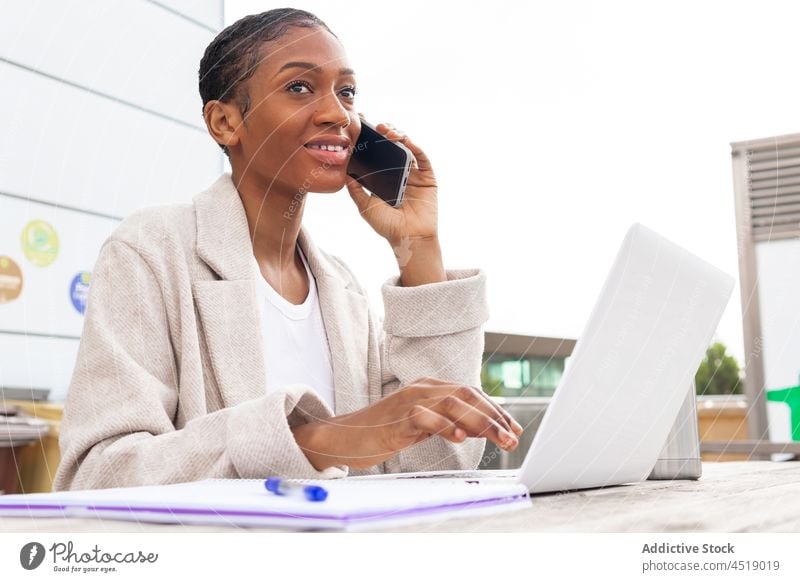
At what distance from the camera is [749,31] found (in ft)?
2.17

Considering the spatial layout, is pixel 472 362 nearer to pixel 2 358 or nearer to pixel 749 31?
pixel 749 31

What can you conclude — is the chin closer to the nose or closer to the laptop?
the nose

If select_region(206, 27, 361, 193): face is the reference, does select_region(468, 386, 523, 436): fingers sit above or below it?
below

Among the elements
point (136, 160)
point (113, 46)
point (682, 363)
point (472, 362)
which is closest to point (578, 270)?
point (472, 362)

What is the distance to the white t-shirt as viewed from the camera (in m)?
0.70

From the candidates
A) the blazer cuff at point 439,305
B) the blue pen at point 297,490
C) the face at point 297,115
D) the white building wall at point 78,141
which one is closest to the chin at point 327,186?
the face at point 297,115

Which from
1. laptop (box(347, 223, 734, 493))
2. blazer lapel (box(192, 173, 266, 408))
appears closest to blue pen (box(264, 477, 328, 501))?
laptop (box(347, 223, 734, 493))

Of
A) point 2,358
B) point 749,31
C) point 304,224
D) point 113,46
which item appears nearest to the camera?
point 749,31

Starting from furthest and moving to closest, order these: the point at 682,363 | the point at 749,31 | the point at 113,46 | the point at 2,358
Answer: the point at 113,46 < the point at 2,358 < the point at 749,31 < the point at 682,363

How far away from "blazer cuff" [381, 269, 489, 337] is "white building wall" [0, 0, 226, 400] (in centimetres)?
40

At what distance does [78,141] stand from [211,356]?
Answer: 2.37 ft

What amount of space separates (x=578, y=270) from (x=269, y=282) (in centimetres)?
27

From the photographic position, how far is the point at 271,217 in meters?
0.73

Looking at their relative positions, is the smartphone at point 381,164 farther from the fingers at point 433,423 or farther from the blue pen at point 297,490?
the blue pen at point 297,490
